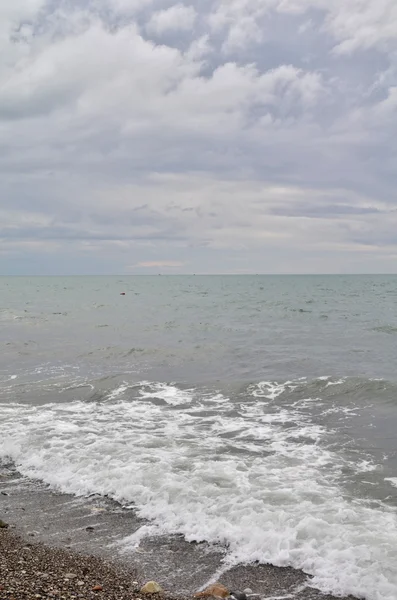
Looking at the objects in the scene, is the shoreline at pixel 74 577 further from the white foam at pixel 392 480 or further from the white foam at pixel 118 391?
the white foam at pixel 118 391

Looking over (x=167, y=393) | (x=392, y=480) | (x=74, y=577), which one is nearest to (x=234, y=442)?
(x=392, y=480)

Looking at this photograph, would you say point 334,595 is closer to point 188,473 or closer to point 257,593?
point 257,593

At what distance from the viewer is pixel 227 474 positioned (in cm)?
1022

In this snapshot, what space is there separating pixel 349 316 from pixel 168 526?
42.7 metres

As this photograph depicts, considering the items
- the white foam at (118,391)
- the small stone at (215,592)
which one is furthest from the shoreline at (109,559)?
the white foam at (118,391)

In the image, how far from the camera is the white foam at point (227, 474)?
281 inches

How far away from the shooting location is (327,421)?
14805 millimetres

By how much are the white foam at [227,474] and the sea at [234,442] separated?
0.03m

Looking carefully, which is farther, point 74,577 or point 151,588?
point 74,577

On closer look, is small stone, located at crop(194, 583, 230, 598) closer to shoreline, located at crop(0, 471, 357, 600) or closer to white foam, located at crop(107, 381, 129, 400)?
shoreline, located at crop(0, 471, 357, 600)

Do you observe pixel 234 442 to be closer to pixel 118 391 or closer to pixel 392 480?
pixel 392 480

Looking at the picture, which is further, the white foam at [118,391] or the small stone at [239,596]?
the white foam at [118,391]

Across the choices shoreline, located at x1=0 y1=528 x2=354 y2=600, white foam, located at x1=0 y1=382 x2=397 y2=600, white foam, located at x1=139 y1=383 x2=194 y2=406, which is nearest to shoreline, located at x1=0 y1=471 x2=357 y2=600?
shoreline, located at x1=0 y1=528 x2=354 y2=600

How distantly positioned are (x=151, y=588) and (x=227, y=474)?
166 inches
